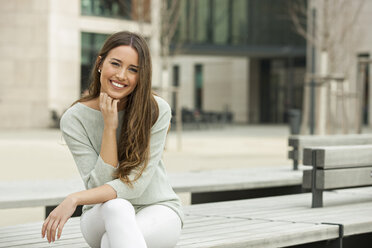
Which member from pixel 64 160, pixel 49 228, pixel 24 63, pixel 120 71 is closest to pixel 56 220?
pixel 49 228

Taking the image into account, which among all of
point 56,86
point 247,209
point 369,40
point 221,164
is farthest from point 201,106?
point 247,209

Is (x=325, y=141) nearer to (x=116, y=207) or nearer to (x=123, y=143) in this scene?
(x=123, y=143)

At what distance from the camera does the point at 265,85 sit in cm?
4425

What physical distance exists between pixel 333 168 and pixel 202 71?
42.6m

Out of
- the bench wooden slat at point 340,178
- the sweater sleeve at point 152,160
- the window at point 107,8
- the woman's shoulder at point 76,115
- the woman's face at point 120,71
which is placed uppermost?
the window at point 107,8

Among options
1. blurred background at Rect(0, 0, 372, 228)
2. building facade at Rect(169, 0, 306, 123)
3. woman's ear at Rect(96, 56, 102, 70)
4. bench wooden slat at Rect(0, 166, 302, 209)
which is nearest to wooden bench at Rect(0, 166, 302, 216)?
bench wooden slat at Rect(0, 166, 302, 209)

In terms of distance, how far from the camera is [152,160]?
332 cm

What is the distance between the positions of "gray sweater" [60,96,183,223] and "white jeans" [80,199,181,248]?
0.26ft

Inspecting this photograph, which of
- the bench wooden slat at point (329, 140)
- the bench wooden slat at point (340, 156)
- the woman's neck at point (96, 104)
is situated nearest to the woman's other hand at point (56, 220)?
the woman's neck at point (96, 104)

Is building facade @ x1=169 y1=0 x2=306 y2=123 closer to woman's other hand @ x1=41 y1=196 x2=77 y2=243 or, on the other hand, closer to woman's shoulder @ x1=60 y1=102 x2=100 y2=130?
woman's shoulder @ x1=60 y1=102 x2=100 y2=130

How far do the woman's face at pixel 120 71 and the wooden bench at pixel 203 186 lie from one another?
76.9 inches

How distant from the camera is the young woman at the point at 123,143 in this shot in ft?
10.5

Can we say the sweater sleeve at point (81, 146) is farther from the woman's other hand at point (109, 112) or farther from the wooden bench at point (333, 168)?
the wooden bench at point (333, 168)

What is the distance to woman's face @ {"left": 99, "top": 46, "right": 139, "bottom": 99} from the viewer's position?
3.25 meters
